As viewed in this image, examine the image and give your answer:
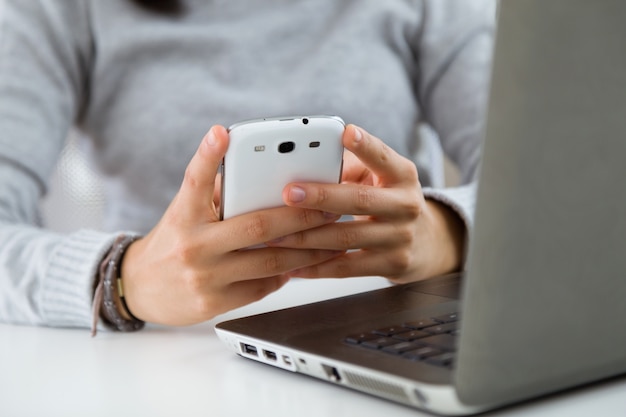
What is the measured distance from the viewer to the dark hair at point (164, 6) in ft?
3.57

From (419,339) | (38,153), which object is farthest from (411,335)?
(38,153)

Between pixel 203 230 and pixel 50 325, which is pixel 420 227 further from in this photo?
pixel 50 325

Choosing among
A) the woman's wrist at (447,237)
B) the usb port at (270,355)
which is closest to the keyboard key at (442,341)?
the usb port at (270,355)

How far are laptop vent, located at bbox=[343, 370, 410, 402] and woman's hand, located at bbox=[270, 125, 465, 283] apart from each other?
176 millimetres

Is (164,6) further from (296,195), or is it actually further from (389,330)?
(389,330)

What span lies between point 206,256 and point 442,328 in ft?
0.69

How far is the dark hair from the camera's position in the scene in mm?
1089

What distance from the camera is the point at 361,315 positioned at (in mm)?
Answer: 542

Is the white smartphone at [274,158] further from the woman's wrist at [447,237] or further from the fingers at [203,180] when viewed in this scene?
the woman's wrist at [447,237]

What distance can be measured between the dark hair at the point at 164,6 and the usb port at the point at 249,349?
Answer: 71cm

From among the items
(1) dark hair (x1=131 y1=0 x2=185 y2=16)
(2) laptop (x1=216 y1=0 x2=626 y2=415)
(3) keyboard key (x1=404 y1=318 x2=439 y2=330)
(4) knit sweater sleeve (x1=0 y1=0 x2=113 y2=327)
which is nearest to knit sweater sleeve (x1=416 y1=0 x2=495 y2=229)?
(1) dark hair (x1=131 y1=0 x2=185 y2=16)

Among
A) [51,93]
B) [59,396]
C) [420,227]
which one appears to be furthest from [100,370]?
[51,93]

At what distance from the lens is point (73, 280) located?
684mm

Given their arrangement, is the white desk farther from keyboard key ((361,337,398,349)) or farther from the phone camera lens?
the phone camera lens
